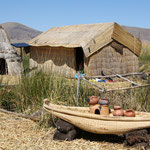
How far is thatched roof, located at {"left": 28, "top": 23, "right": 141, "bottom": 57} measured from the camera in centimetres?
1088

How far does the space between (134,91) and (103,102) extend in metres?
1.26

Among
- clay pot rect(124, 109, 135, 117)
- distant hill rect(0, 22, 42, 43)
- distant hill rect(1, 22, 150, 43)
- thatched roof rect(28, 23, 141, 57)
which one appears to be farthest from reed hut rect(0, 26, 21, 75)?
distant hill rect(1, 22, 150, 43)

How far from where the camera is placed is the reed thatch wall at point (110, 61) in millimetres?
10948

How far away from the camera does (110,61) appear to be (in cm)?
1144

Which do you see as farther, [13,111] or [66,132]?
[13,111]

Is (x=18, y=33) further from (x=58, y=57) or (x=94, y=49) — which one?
(x=94, y=49)

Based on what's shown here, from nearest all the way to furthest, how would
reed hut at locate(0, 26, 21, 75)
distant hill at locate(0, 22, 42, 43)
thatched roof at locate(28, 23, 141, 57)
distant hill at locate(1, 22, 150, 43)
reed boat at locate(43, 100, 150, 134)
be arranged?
1. reed boat at locate(43, 100, 150, 134)
2. thatched roof at locate(28, 23, 141, 57)
3. reed hut at locate(0, 26, 21, 75)
4. distant hill at locate(0, 22, 42, 43)
5. distant hill at locate(1, 22, 150, 43)

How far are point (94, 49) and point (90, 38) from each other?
49 centimetres

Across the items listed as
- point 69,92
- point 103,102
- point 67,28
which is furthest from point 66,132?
point 67,28

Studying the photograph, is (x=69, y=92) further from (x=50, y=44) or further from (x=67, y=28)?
(x=67, y=28)

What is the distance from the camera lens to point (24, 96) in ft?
18.7

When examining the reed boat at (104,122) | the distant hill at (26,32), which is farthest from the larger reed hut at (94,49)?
the distant hill at (26,32)

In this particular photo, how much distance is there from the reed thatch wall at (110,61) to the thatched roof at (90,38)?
0.27 meters

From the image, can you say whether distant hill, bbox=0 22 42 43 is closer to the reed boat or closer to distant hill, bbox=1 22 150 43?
distant hill, bbox=1 22 150 43
